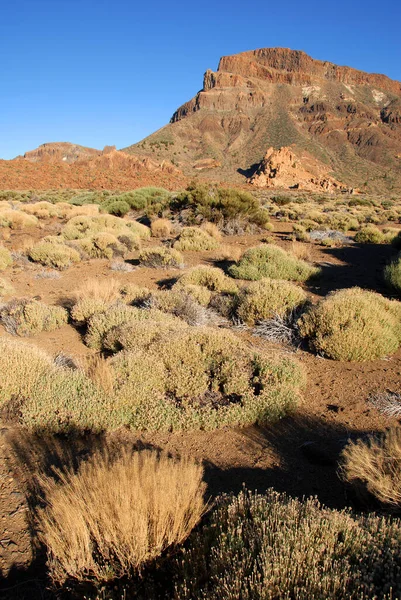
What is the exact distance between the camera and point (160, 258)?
1128 cm

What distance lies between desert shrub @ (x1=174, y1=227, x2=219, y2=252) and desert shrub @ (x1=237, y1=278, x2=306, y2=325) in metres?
6.04

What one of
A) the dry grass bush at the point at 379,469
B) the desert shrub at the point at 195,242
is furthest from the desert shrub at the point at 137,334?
the desert shrub at the point at 195,242

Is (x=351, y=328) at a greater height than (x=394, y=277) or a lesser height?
lesser

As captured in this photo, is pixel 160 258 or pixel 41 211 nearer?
pixel 160 258

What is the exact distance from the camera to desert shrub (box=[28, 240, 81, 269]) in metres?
11.2

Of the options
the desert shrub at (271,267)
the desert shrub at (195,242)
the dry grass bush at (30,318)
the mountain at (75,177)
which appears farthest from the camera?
the mountain at (75,177)

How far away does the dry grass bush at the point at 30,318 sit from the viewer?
6.57 metres

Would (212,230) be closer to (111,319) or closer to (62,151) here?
(111,319)

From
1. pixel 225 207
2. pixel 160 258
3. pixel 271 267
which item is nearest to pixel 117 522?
pixel 271 267

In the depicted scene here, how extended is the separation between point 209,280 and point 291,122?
86.5m

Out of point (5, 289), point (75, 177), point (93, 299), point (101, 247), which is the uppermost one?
point (75, 177)

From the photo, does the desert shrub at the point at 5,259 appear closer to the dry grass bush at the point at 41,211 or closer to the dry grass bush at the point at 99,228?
the dry grass bush at the point at 99,228

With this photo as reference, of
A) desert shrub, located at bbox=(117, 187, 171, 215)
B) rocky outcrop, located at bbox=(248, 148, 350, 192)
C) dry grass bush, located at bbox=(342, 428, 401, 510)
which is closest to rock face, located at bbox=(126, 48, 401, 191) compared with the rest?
rocky outcrop, located at bbox=(248, 148, 350, 192)

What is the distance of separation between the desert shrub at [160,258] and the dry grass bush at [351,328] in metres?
5.48
